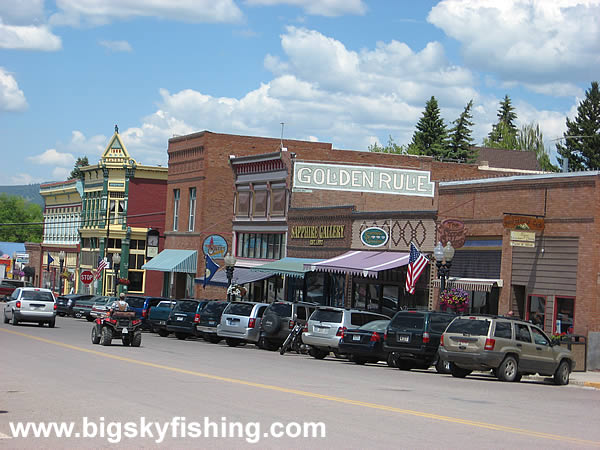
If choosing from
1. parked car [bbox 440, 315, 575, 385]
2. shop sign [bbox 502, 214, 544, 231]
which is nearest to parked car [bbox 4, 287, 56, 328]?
shop sign [bbox 502, 214, 544, 231]

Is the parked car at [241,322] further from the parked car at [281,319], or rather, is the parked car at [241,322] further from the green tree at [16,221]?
the green tree at [16,221]

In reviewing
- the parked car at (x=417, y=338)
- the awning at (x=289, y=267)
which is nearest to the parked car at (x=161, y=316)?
the awning at (x=289, y=267)

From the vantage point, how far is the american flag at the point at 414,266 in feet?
111

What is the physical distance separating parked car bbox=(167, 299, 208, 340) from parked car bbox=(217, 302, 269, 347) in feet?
8.53

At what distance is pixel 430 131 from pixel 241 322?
5996 centimetres

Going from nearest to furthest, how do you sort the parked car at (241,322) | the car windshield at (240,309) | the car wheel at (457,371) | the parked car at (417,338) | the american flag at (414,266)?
the car wheel at (457,371), the parked car at (417,338), the american flag at (414,266), the parked car at (241,322), the car windshield at (240,309)

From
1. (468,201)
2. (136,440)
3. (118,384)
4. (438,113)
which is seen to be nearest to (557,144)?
(438,113)

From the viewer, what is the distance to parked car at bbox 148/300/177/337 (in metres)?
39.7

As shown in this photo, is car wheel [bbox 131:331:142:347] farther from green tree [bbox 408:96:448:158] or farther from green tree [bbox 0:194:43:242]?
green tree [bbox 0:194:43:242]

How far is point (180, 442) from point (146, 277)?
65.3m

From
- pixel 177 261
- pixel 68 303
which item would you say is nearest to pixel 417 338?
pixel 177 261

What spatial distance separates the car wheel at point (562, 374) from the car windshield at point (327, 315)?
23.9 feet

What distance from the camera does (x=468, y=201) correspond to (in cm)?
3553

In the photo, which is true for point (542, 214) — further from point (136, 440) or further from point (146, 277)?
point (146, 277)
